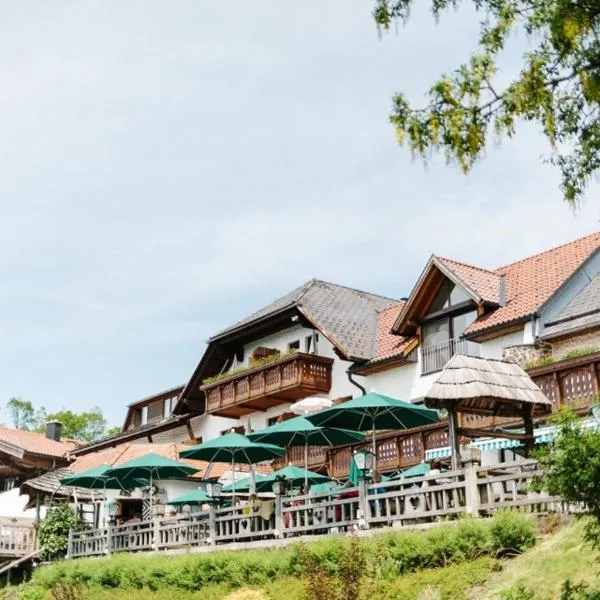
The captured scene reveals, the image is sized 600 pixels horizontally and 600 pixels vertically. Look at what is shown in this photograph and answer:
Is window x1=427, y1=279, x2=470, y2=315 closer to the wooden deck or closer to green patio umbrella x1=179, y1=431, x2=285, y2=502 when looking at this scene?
green patio umbrella x1=179, y1=431, x2=285, y2=502

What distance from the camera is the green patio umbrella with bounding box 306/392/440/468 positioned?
20.9m

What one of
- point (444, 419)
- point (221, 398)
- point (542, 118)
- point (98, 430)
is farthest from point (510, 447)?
point (98, 430)

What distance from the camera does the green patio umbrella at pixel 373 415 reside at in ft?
68.7

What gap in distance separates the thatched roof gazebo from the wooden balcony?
47.9ft

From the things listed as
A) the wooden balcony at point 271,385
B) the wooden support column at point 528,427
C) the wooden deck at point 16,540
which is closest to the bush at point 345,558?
the wooden support column at point 528,427

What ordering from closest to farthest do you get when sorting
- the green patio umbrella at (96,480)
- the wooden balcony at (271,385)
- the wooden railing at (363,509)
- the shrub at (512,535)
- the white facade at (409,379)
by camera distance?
1. the shrub at (512,535)
2. the wooden railing at (363,509)
3. the white facade at (409,379)
4. the green patio umbrella at (96,480)
5. the wooden balcony at (271,385)

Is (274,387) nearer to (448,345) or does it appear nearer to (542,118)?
(448,345)

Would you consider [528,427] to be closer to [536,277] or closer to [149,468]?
[536,277]

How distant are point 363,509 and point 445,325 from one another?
476 inches

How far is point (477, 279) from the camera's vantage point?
30.1 meters

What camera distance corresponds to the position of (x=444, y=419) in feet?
85.8

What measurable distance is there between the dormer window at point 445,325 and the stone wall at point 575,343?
333 cm

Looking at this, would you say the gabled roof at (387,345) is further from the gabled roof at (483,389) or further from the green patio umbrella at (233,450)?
the gabled roof at (483,389)

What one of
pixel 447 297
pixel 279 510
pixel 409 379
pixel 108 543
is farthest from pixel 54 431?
pixel 279 510
